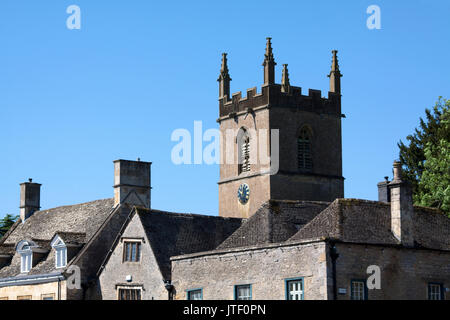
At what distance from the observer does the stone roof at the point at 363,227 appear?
4006 centimetres

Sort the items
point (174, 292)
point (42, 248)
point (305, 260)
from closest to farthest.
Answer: point (305, 260) → point (174, 292) → point (42, 248)

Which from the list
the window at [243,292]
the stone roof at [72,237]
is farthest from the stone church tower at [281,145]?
the window at [243,292]

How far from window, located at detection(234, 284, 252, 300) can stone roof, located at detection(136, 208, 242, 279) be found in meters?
6.41

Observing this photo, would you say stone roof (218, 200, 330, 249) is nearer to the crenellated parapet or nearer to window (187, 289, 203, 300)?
window (187, 289, 203, 300)

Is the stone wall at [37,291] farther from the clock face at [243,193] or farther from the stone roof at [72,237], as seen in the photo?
the clock face at [243,193]

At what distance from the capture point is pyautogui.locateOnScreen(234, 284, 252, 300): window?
41562mm

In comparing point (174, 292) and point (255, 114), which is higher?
point (255, 114)

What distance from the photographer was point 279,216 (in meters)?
46.8

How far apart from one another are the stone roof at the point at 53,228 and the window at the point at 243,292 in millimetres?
15946

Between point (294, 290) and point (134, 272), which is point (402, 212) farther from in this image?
point (134, 272)

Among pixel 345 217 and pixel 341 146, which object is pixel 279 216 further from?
pixel 341 146
